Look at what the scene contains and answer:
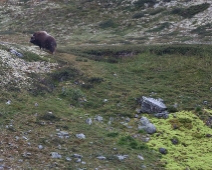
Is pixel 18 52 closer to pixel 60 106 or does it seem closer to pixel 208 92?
pixel 60 106

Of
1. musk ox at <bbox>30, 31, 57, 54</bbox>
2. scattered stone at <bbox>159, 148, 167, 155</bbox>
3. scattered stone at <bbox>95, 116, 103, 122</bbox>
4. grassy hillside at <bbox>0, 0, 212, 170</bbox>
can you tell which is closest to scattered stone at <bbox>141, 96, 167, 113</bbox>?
grassy hillside at <bbox>0, 0, 212, 170</bbox>

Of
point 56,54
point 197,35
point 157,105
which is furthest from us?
point 197,35

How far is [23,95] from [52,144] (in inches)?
165

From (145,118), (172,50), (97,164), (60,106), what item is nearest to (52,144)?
(97,164)

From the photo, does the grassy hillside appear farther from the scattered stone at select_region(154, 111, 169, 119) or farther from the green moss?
the scattered stone at select_region(154, 111, 169, 119)

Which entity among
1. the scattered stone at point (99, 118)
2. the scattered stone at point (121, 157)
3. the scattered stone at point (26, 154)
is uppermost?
the scattered stone at point (26, 154)

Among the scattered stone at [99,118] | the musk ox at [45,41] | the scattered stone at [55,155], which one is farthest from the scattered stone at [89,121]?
the musk ox at [45,41]

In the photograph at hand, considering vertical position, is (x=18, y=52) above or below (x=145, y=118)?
above

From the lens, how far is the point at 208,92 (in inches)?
825

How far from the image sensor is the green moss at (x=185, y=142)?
14770 mm

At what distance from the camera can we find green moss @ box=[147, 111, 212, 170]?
1477 centimetres

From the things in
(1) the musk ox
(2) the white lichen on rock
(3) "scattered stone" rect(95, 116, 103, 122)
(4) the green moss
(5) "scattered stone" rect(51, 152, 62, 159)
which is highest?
(2) the white lichen on rock

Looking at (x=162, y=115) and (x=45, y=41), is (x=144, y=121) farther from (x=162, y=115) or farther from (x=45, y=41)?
(x=45, y=41)

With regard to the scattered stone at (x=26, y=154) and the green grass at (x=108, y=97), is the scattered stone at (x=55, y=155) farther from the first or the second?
the scattered stone at (x=26, y=154)
